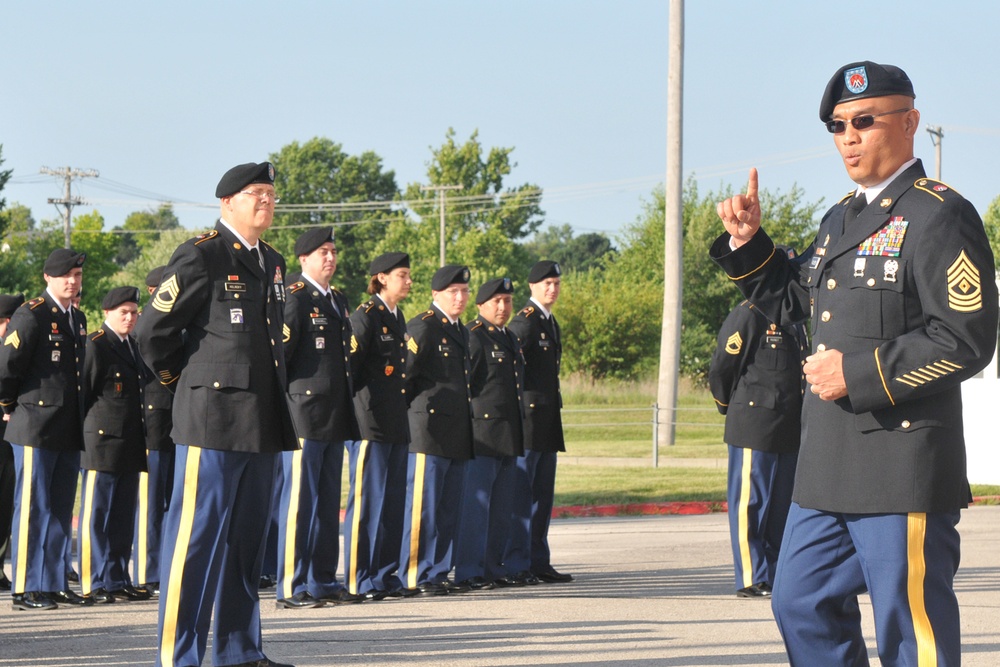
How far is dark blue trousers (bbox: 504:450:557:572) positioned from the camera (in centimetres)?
998

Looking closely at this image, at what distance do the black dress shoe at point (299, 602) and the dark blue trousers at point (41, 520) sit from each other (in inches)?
55.6

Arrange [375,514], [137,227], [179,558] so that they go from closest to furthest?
[179,558] < [375,514] < [137,227]

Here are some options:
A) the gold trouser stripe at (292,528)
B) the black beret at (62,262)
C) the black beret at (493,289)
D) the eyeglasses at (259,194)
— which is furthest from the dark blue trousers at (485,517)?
the eyeglasses at (259,194)

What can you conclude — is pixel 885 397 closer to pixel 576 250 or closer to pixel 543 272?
pixel 543 272

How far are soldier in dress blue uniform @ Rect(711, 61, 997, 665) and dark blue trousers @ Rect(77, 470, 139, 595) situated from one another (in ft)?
20.0

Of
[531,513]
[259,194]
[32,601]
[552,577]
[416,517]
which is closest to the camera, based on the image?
[259,194]

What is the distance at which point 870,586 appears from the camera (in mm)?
4125

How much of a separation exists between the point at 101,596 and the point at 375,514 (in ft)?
6.22

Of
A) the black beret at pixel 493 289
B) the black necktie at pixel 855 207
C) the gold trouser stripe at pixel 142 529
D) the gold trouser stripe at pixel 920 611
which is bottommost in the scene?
the gold trouser stripe at pixel 142 529

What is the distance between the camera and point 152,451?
32.4ft

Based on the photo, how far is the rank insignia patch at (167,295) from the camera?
6.16 m

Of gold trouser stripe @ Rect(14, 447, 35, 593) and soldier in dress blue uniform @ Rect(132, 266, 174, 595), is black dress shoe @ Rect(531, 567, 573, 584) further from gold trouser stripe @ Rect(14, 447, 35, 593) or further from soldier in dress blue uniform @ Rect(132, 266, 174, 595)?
gold trouser stripe @ Rect(14, 447, 35, 593)

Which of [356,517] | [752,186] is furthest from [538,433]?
[752,186]

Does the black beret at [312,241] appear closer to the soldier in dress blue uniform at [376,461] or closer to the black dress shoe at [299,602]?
the soldier in dress blue uniform at [376,461]
